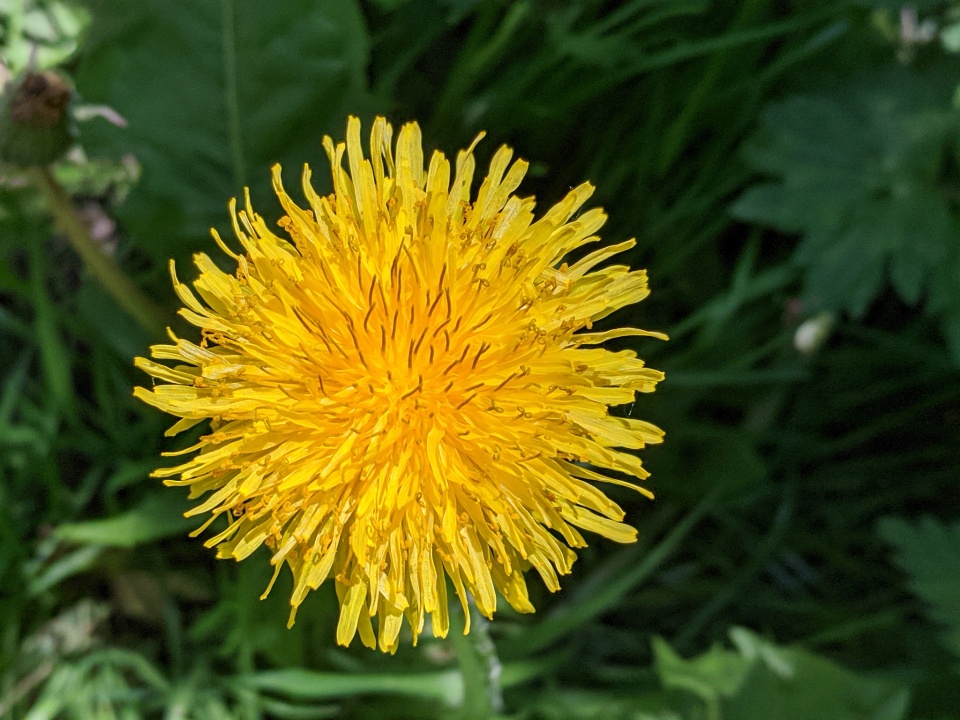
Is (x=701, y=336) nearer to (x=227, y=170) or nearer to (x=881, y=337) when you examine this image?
(x=881, y=337)

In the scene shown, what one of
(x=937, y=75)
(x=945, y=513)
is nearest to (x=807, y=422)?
(x=945, y=513)

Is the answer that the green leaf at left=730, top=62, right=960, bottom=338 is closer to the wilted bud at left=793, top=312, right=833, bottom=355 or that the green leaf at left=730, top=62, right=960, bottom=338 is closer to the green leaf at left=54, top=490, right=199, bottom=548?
the wilted bud at left=793, top=312, right=833, bottom=355

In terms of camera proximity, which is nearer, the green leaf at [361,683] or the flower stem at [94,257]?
the flower stem at [94,257]

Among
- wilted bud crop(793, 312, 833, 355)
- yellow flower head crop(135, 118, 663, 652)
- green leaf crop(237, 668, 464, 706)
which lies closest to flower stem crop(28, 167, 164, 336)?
yellow flower head crop(135, 118, 663, 652)

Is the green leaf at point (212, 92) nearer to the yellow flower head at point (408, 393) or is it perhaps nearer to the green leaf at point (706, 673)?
the yellow flower head at point (408, 393)

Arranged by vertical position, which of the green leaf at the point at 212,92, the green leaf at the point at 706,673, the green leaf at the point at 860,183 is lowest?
the green leaf at the point at 706,673

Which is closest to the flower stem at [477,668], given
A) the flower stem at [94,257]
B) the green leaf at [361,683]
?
the green leaf at [361,683]
